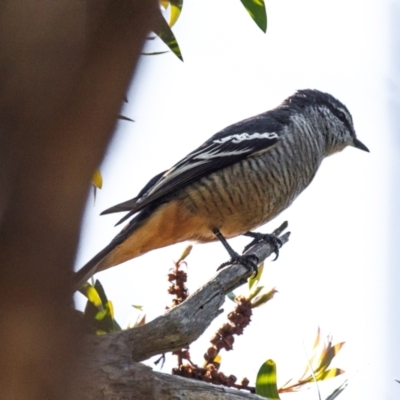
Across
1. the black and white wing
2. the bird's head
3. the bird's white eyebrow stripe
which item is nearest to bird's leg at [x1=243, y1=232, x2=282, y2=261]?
the black and white wing

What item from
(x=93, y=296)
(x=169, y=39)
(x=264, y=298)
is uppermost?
(x=169, y=39)

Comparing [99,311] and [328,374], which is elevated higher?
[99,311]

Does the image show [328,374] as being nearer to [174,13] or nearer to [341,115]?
[174,13]

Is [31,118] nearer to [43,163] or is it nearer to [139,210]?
[43,163]

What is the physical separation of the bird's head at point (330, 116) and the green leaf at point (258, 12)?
2596 mm

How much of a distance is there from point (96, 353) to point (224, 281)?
96 cm

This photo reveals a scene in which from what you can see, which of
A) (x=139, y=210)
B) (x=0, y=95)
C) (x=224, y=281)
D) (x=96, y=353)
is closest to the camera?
(x=0, y=95)

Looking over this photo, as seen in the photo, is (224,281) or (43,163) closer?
(43,163)

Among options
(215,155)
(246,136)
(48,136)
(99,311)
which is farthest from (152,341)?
(246,136)

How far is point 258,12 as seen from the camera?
345cm

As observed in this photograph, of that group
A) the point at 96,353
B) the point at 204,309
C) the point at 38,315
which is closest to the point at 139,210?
the point at 204,309

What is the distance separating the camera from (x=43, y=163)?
101 centimetres

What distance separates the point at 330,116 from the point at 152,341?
151 inches

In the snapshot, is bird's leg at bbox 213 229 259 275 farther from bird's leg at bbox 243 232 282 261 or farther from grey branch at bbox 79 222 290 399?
grey branch at bbox 79 222 290 399
